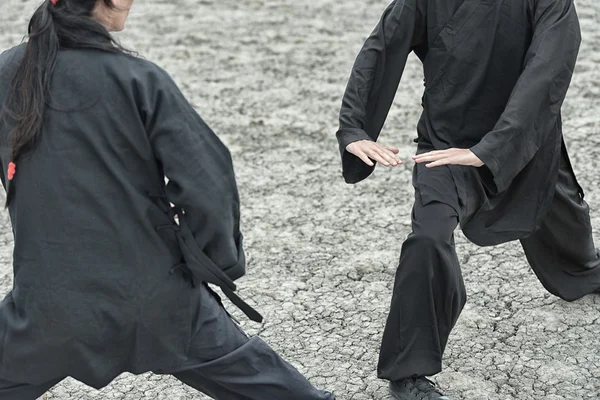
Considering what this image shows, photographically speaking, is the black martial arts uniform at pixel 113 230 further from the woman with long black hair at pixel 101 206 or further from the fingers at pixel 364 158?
the fingers at pixel 364 158

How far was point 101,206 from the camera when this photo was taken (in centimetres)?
238

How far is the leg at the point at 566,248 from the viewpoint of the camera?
367 cm

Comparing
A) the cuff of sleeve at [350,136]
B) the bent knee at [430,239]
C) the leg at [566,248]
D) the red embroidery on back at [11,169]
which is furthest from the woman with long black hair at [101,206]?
the leg at [566,248]

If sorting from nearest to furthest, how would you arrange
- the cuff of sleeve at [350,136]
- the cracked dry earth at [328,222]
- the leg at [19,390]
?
the leg at [19,390], the cuff of sleeve at [350,136], the cracked dry earth at [328,222]

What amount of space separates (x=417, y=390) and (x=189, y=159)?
123 cm

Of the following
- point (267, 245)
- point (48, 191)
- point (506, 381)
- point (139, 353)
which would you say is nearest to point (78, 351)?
point (139, 353)

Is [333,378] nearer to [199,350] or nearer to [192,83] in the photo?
[199,350]

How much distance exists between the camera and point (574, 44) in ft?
10.4

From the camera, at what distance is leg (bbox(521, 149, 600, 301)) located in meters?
3.67

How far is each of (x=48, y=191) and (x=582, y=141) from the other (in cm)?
374

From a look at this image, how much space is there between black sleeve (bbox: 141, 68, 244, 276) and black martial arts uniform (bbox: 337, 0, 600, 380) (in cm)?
85

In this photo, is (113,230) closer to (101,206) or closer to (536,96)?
(101,206)

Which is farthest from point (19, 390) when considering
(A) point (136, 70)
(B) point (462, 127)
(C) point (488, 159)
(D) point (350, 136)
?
(B) point (462, 127)

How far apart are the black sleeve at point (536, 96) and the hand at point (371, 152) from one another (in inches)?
10.2
